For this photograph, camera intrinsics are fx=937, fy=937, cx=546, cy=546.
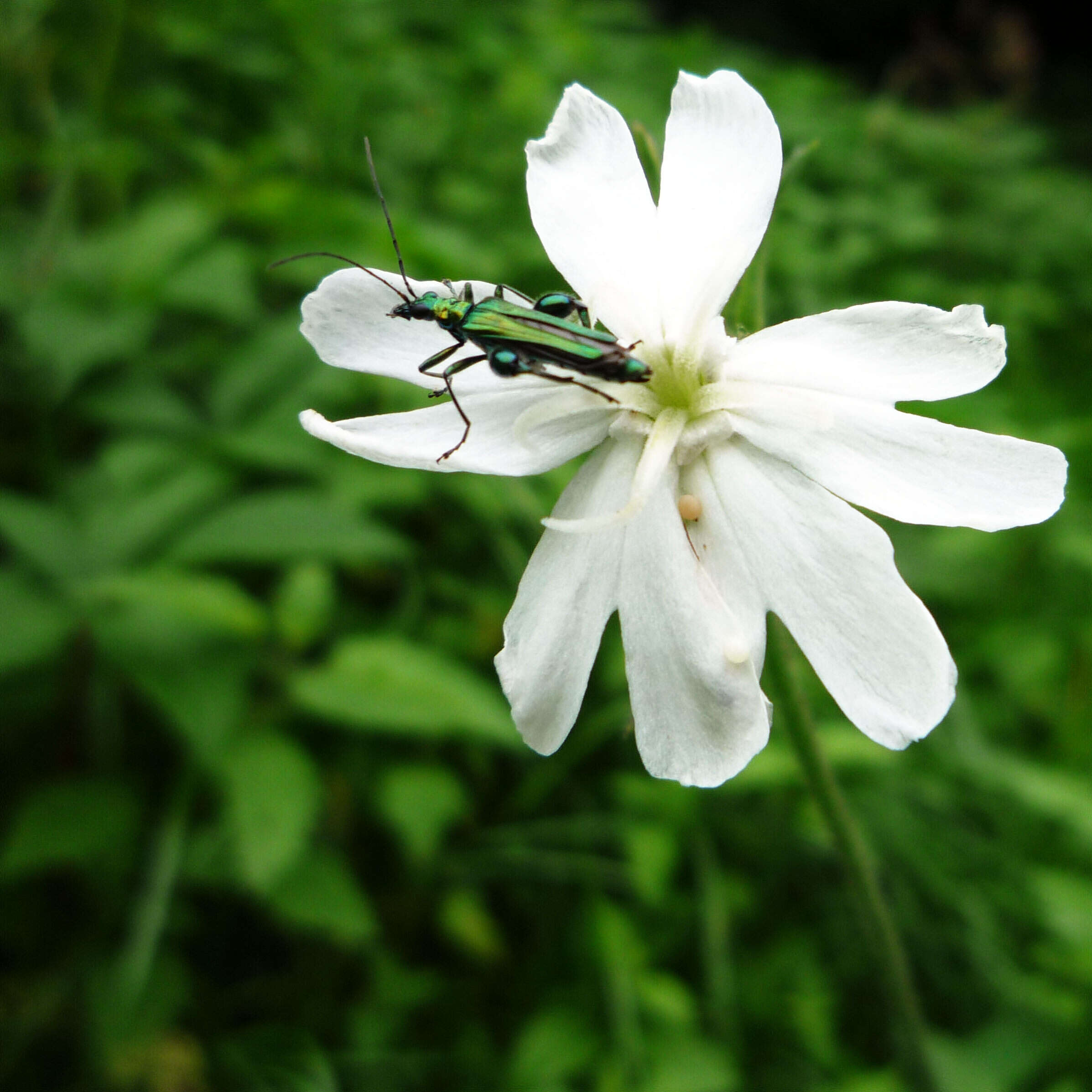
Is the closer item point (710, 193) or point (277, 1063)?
point (710, 193)

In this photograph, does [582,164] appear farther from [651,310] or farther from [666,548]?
[666,548]

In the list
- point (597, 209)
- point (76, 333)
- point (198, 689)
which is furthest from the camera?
point (76, 333)

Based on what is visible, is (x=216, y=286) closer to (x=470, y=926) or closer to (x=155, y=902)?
(x=155, y=902)

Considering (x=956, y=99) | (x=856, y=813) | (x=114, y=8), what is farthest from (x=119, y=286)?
(x=956, y=99)

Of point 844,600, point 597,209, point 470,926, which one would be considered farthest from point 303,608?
point 844,600

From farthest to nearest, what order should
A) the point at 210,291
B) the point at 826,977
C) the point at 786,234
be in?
the point at 786,234 → the point at 210,291 → the point at 826,977

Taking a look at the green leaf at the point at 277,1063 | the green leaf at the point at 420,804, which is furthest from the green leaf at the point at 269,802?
the green leaf at the point at 277,1063
